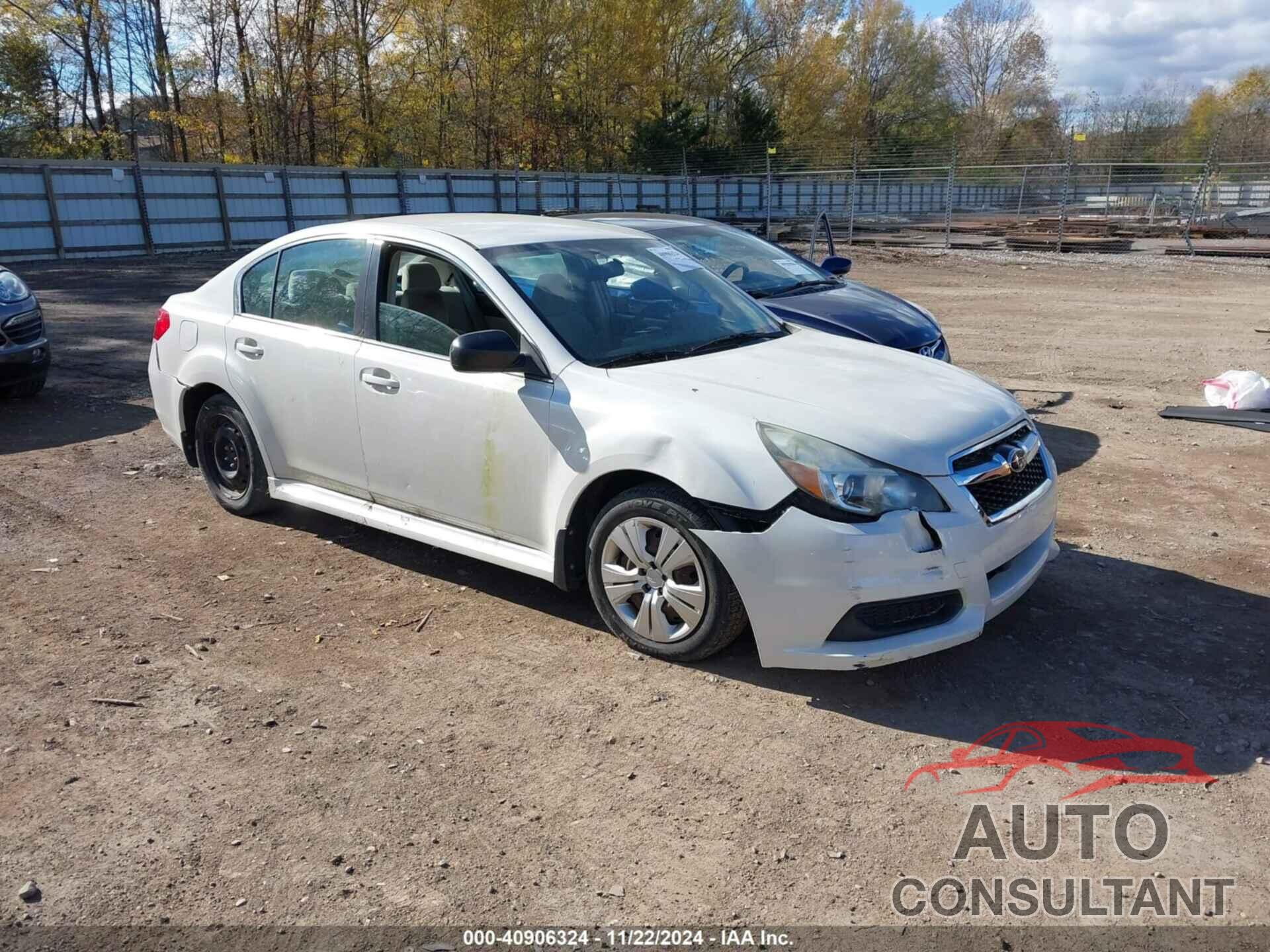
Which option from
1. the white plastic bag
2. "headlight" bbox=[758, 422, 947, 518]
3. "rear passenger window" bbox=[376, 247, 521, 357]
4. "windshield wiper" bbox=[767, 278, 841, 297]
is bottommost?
the white plastic bag

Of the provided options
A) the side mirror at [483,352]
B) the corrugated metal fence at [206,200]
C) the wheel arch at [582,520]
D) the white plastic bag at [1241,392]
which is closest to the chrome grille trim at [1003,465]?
the wheel arch at [582,520]

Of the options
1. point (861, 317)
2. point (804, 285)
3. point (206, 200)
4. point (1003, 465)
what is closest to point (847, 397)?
point (1003, 465)

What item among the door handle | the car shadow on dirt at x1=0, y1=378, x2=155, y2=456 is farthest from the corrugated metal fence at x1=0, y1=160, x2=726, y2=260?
the door handle

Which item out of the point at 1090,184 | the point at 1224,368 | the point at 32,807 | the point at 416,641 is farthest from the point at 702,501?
the point at 1090,184

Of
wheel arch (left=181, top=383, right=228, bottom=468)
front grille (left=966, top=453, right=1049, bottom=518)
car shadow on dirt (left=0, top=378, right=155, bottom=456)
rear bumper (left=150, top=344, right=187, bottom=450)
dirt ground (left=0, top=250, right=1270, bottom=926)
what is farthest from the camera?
car shadow on dirt (left=0, top=378, right=155, bottom=456)

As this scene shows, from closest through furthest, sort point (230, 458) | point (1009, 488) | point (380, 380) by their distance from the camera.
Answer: point (1009, 488)
point (380, 380)
point (230, 458)

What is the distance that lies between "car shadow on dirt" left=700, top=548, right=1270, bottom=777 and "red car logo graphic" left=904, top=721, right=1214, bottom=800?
42mm

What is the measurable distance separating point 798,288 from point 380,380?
4.06 meters

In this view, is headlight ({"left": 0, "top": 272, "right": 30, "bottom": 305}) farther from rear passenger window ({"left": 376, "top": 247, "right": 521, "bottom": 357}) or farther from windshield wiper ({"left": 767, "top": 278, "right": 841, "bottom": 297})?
windshield wiper ({"left": 767, "top": 278, "right": 841, "bottom": 297})

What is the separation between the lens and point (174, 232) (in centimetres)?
2578

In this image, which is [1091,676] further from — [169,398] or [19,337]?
[19,337]

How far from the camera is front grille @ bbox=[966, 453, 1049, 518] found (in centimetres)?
381

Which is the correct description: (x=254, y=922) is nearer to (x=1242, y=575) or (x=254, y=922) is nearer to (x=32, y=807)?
(x=32, y=807)

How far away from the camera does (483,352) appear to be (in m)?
4.05
